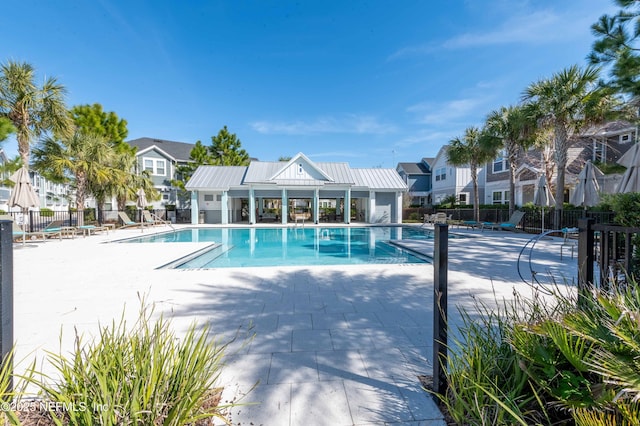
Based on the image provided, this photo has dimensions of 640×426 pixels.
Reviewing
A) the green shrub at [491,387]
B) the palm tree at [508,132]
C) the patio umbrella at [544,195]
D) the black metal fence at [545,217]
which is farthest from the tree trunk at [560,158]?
the green shrub at [491,387]

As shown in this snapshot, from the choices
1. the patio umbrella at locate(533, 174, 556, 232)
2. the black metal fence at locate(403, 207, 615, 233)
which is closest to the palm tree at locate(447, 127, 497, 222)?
the black metal fence at locate(403, 207, 615, 233)

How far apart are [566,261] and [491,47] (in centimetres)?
1013

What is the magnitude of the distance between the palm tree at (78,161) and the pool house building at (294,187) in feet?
18.3

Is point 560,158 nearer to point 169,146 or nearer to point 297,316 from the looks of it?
point 297,316

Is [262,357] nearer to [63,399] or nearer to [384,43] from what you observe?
[63,399]

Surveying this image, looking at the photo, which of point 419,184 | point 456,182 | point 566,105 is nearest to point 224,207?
point 566,105

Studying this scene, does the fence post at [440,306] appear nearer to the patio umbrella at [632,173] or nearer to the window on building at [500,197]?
the patio umbrella at [632,173]

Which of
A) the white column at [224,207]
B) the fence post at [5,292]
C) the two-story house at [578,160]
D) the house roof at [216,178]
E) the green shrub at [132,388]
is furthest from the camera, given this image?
Answer: the white column at [224,207]

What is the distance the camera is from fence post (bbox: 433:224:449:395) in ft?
7.12

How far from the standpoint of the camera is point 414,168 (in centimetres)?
3775

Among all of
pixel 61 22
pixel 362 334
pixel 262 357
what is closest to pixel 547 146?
pixel 362 334

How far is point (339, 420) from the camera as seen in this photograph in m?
1.97

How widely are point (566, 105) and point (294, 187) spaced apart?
17.0m

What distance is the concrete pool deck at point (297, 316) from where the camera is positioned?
218 cm
